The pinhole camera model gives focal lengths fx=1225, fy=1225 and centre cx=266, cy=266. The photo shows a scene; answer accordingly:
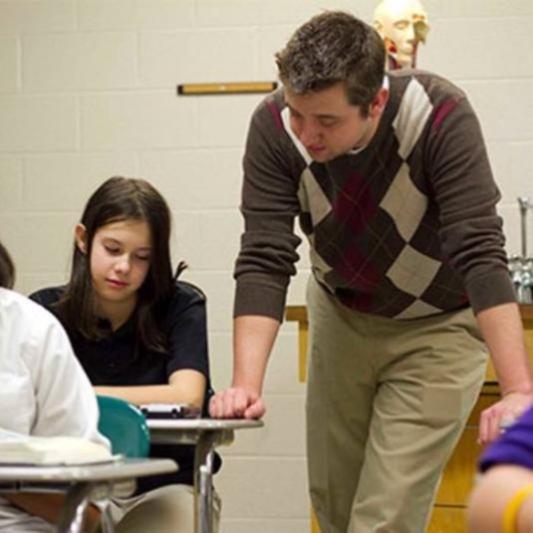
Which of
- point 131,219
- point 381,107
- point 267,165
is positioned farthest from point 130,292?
point 381,107

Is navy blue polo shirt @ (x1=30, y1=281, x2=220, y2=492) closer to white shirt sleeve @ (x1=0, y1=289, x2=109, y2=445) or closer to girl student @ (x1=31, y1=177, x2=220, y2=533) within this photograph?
girl student @ (x1=31, y1=177, x2=220, y2=533)

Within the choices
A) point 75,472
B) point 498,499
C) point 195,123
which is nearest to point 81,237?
point 195,123

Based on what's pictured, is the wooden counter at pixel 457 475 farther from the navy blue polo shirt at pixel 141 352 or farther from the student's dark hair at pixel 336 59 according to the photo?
the student's dark hair at pixel 336 59

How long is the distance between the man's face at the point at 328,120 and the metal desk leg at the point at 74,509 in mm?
872

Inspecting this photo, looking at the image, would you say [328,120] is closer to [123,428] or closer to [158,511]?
[123,428]

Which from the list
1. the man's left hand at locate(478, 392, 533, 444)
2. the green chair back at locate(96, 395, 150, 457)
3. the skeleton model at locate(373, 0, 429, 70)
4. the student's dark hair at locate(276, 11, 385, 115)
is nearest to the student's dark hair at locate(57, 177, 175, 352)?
the green chair back at locate(96, 395, 150, 457)

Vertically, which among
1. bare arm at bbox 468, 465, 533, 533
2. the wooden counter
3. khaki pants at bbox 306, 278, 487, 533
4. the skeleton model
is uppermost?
the skeleton model

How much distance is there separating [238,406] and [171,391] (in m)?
0.36

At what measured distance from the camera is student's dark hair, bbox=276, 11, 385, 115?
209cm

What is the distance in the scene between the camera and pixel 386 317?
8.14 feet

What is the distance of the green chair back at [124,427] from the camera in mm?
2020

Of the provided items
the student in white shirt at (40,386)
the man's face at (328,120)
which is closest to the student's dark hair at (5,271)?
the student in white shirt at (40,386)

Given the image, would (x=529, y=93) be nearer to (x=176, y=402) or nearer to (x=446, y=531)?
(x=446, y=531)

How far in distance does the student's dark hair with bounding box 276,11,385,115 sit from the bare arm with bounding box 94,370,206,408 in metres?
0.75
